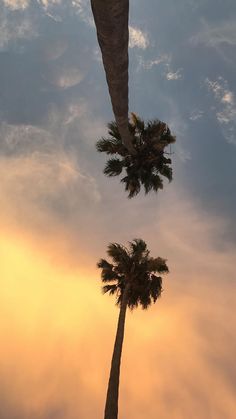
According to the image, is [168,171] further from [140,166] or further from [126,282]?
[126,282]

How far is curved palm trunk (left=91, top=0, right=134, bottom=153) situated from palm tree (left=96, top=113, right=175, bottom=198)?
13.4m

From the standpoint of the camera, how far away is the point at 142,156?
885 inches

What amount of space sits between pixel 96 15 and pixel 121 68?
5.40 ft

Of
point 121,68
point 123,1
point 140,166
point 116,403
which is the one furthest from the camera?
point 140,166

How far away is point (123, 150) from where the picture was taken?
928 inches

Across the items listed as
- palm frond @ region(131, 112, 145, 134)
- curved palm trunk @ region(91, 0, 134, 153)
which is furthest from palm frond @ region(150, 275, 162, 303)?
curved palm trunk @ region(91, 0, 134, 153)

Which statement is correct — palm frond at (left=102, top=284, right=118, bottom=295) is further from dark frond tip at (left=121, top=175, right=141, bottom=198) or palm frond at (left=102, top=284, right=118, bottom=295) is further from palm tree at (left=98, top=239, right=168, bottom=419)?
dark frond tip at (left=121, top=175, right=141, bottom=198)

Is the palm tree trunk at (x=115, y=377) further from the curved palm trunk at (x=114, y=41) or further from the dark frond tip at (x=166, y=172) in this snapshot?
the curved palm trunk at (x=114, y=41)

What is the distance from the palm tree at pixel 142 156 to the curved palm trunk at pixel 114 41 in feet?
43.9

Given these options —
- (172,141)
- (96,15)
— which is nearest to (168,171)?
(172,141)

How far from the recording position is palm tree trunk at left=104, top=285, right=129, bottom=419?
1869 centimetres

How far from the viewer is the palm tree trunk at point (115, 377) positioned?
18688 millimetres

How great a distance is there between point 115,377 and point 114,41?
57.8 ft

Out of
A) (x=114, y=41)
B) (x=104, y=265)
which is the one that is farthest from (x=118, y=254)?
(x=114, y=41)
